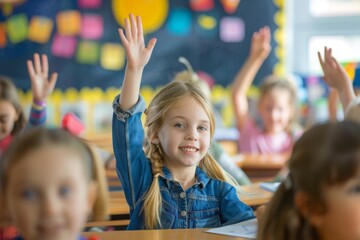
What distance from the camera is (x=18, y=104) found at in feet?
12.3

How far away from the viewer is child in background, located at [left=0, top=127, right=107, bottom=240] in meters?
1.41

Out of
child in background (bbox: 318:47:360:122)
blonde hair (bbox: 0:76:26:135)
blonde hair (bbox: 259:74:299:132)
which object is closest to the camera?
child in background (bbox: 318:47:360:122)

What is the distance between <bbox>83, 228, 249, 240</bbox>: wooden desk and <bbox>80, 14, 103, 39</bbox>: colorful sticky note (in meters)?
4.21

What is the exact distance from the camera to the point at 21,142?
1.49m

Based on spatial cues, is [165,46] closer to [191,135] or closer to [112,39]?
[112,39]

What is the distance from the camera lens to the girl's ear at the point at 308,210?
146cm

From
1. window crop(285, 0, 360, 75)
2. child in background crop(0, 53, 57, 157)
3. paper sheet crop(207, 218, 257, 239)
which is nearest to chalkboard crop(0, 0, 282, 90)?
window crop(285, 0, 360, 75)

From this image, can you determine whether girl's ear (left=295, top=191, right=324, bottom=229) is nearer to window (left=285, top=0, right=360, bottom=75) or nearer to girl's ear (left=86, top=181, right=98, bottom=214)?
girl's ear (left=86, top=181, right=98, bottom=214)

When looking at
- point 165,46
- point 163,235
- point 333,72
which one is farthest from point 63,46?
point 163,235

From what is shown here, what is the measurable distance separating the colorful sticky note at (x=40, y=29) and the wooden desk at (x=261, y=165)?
7.93ft

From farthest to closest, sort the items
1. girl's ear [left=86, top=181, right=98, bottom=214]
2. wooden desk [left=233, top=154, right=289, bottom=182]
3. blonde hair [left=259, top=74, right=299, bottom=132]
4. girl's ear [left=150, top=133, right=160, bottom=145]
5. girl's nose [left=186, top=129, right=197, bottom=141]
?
1. blonde hair [left=259, top=74, right=299, bottom=132]
2. wooden desk [left=233, top=154, right=289, bottom=182]
3. girl's ear [left=150, top=133, right=160, bottom=145]
4. girl's nose [left=186, top=129, right=197, bottom=141]
5. girl's ear [left=86, top=181, right=98, bottom=214]

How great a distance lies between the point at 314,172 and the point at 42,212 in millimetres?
556

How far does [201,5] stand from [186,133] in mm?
3932

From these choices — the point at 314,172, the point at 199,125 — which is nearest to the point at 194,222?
the point at 199,125
